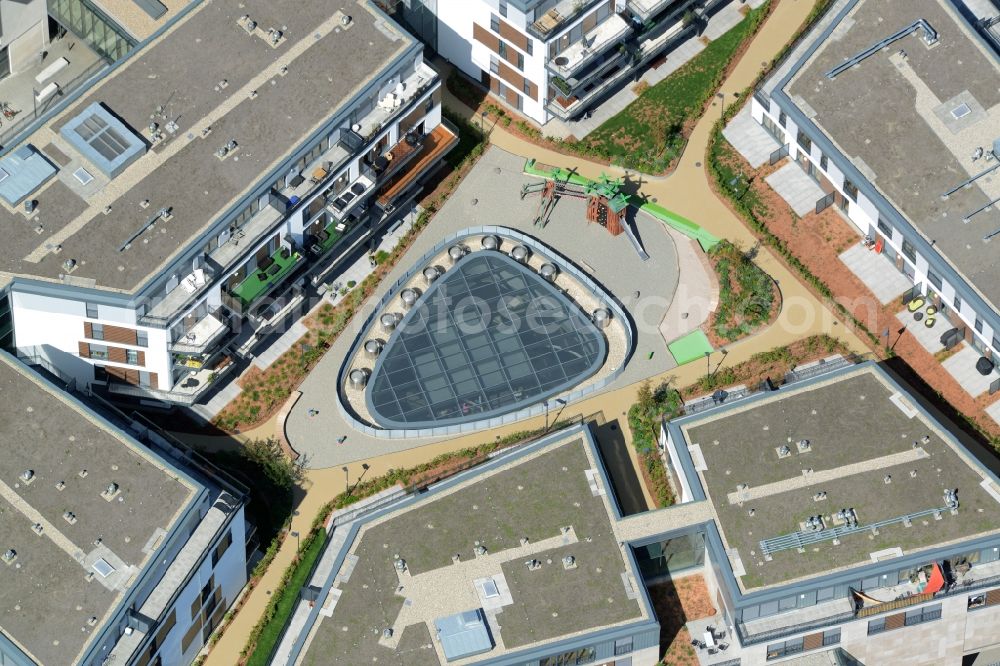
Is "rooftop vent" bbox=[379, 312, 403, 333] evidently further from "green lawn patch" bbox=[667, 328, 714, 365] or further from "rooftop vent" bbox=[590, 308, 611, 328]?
"green lawn patch" bbox=[667, 328, 714, 365]

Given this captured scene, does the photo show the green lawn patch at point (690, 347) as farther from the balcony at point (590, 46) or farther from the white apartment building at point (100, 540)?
the white apartment building at point (100, 540)

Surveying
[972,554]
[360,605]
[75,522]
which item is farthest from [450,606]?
[972,554]

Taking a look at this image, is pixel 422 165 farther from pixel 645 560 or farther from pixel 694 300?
pixel 645 560

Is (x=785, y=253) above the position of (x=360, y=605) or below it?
above

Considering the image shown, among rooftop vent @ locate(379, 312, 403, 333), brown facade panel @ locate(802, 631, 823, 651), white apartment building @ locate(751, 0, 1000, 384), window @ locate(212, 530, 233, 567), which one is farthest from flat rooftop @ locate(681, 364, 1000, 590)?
window @ locate(212, 530, 233, 567)

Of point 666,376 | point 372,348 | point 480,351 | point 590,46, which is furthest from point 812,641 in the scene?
point 590,46

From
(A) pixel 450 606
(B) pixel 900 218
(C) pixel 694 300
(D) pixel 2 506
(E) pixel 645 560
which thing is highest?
(B) pixel 900 218

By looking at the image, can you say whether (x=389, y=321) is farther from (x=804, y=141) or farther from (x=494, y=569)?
(x=804, y=141)
